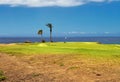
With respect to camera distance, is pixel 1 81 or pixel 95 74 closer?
pixel 1 81

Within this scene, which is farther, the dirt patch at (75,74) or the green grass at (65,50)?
the green grass at (65,50)

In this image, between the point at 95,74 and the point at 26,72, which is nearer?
the point at 95,74

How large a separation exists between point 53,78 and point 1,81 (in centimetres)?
364

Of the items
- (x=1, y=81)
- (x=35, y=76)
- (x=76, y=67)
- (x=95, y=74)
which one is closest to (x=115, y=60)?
(x=76, y=67)

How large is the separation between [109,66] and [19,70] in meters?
8.08

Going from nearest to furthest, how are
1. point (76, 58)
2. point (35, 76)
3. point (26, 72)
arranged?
point (35, 76), point (26, 72), point (76, 58)

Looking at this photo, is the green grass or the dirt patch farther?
the green grass

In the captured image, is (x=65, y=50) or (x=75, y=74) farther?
(x=65, y=50)

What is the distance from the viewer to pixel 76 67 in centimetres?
3117

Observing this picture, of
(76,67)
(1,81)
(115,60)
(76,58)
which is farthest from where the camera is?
(76,58)

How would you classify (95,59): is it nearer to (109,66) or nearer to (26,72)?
Result: (109,66)

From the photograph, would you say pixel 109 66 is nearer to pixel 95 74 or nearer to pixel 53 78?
pixel 95 74

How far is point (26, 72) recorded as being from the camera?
28625 millimetres

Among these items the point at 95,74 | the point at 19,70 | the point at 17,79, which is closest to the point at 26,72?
the point at 19,70
